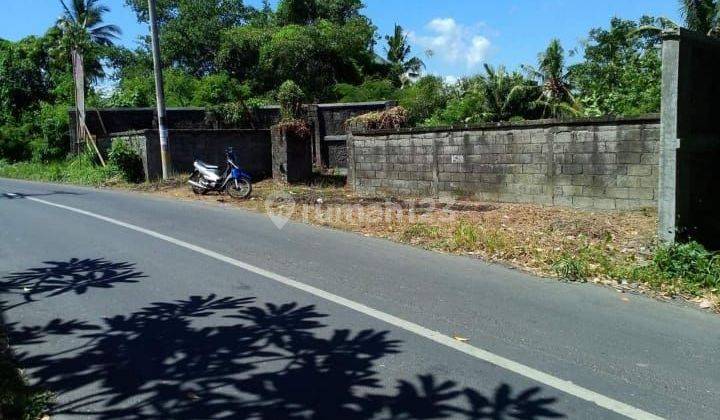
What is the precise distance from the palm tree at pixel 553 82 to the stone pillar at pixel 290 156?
1308cm

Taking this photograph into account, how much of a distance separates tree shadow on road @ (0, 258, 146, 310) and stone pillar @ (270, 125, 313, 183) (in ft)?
31.1

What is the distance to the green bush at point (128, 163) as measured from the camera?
19.2 meters

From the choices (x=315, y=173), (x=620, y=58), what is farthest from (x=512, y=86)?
(x=315, y=173)

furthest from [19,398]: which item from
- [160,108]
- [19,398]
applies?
[160,108]

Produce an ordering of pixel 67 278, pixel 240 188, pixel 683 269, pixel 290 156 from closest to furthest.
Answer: pixel 67 278 < pixel 683 269 < pixel 240 188 < pixel 290 156

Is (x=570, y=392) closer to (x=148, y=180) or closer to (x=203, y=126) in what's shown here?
(x=148, y=180)

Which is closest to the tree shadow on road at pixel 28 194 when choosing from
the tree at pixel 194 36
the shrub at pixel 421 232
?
the shrub at pixel 421 232

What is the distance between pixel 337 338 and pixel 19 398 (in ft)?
7.45

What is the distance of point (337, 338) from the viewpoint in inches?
191

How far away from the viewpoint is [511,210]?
34.9 ft

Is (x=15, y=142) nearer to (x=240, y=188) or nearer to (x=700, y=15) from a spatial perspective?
(x=240, y=188)

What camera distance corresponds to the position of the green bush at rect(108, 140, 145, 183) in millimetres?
19188

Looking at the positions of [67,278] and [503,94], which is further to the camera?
[503,94]

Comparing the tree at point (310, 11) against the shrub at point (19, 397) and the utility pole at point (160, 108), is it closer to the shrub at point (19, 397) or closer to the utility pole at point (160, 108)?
the utility pole at point (160, 108)
